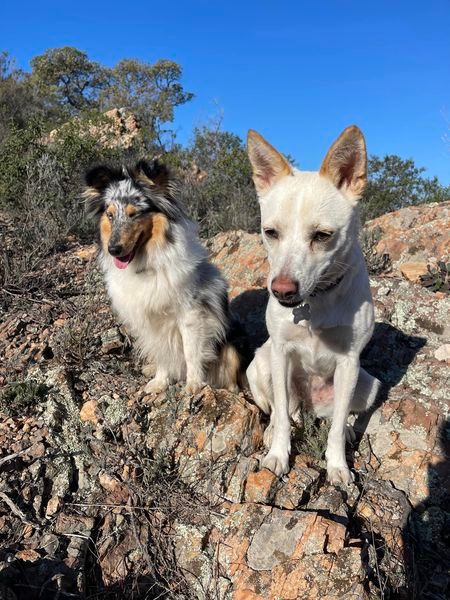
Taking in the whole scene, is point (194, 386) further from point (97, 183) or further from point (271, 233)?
point (97, 183)

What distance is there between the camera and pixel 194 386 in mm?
3836

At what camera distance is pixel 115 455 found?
10.5ft

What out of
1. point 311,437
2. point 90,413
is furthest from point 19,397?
point 311,437

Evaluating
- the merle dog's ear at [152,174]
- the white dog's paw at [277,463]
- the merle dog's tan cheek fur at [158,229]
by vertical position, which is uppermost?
the merle dog's ear at [152,174]

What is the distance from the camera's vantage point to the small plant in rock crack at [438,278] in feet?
16.2

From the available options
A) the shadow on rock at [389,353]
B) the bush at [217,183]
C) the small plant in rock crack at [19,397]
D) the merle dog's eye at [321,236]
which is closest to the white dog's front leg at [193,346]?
the small plant in rock crack at [19,397]

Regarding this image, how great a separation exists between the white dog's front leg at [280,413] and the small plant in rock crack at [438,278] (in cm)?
262

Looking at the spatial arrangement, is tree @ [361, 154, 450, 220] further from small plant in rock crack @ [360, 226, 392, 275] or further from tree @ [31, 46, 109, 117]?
tree @ [31, 46, 109, 117]

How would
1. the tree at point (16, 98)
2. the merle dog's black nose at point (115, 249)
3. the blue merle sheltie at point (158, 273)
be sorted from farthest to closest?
the tree at point (16, 98) → the blue merle sheltie at point (158, 273) → the merle dog's black nose at point (115, 249)

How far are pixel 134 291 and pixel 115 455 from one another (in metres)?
1.30

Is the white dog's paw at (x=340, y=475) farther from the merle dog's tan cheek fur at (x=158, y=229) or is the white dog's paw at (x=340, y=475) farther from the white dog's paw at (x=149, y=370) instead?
the merle dog's tan cheek fur at (x=158, y=229)

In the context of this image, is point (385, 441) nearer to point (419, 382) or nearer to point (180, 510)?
point (419, 382)

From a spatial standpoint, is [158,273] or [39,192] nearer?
[158,273]

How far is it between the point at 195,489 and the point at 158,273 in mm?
1634
